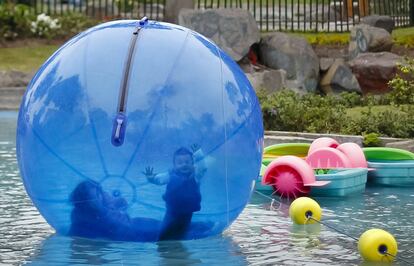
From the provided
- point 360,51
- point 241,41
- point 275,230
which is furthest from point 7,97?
point 275,230

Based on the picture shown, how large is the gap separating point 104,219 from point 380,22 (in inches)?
627

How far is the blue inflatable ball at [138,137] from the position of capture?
8164 millimetres

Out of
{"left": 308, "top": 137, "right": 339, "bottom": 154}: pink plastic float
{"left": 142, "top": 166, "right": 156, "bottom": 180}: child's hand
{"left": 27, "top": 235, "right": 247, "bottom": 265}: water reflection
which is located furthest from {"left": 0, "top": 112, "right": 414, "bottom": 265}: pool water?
{"left": 308, "top": 137, "right": 339, "bottom": 154}: pink plastic float

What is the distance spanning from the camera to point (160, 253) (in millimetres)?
8469

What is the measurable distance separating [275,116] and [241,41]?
530 cm

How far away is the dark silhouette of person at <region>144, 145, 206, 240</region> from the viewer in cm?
816

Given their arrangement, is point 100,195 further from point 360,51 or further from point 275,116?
point 360,51

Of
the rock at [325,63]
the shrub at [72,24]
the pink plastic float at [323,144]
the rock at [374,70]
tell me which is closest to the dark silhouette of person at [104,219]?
the pink plastic float at [323,144]

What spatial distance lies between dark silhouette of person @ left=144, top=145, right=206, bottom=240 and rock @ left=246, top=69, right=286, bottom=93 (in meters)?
10.9

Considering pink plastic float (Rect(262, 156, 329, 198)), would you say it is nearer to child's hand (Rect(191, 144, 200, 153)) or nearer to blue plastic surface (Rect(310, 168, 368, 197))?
blue plastic surface (Rect(310, 168, 368, 197))

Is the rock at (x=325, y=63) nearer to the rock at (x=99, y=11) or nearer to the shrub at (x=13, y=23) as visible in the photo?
the shrub at (x=13, y=23)

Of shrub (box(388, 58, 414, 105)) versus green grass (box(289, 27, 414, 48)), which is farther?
green grass (box(289, 27, 414, 48))

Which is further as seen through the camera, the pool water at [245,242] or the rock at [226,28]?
the rock at [226,28]

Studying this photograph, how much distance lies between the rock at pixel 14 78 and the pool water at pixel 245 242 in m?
10.1
